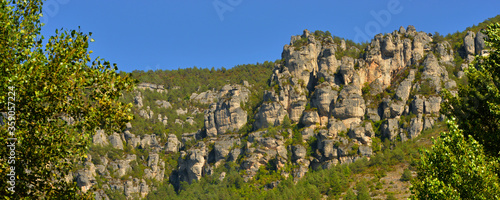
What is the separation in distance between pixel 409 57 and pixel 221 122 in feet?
255

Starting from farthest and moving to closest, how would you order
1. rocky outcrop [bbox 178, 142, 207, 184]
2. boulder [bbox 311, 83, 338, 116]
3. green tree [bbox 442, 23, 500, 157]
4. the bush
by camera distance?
1. rocky outcrop [bbox 178, 142, 207, 184]
2. boulder [bbox 311, 83, 338, 116]
3. the bush
4. green tree [bbox 442, 23, 500, 157]

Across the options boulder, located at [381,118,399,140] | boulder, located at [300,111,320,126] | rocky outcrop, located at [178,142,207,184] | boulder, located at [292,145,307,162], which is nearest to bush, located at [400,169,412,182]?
boulder, located at [381,118,399,140]

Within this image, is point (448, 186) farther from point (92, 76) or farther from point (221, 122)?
point (221, 122)

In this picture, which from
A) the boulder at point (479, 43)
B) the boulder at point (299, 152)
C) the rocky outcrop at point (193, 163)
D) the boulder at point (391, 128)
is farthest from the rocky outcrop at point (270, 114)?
the boulder at point (479, 43)

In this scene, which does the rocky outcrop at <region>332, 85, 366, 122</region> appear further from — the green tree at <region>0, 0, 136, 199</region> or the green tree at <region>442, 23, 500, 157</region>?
the green tree at <region>0, 0, 136, 199</region>

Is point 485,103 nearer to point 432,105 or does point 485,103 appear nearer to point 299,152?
point 299,152

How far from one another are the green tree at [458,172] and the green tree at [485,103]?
4.44 metres

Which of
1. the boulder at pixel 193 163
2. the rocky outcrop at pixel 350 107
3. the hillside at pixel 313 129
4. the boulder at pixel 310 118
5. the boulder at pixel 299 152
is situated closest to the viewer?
the hillside at pixel 313 129

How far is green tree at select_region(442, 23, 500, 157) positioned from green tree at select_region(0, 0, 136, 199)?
1902 centimetres

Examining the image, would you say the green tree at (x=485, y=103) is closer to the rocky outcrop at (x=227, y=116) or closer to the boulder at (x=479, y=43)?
the boulder at (x=479, y=43)

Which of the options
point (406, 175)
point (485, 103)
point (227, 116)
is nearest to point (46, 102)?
point (485, 103)

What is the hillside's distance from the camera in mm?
151125

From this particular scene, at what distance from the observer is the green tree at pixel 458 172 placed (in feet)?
61.9

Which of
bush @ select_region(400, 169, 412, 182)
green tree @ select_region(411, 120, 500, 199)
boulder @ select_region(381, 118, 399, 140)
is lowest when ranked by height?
bush @ select_region(400, 169, 412, 182)
